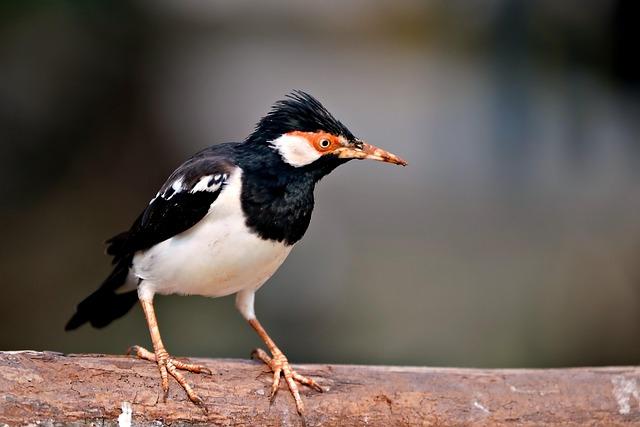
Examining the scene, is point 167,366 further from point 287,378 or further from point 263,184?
point 263,184

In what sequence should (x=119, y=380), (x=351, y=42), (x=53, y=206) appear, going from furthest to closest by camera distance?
1. (x=351, y=42)
2. (x=53, y=206)
3. (x=119, y=380)

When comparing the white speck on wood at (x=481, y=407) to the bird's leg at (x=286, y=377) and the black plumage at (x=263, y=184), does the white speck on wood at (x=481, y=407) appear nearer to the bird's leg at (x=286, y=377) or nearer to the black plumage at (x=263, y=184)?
the bird's leg at (x=286, y=377)

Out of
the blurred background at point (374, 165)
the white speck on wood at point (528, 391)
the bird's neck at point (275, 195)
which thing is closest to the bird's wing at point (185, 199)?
the bird's neck at point (275, 195)

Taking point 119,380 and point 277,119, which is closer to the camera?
point 119,380

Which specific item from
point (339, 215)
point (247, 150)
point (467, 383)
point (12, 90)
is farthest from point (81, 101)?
point (467, 383)

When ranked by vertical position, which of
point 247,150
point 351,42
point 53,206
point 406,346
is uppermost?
point 351,42

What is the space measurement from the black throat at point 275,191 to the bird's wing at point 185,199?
98mm

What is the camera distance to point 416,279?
8.28 metres

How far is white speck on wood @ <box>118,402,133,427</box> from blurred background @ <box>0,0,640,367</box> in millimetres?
3924

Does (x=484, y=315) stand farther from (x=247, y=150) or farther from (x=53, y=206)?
(x=247, y=150)

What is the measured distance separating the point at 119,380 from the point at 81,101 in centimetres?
558

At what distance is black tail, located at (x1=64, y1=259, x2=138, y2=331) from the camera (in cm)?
419

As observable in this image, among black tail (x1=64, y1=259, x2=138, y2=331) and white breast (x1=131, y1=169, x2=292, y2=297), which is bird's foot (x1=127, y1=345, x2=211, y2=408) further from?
black tail (x1=64, y1=259, x2=138, y2=331)

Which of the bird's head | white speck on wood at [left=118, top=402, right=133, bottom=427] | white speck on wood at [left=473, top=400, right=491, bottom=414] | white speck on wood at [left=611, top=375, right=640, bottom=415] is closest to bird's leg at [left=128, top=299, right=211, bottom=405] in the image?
Answer: white speck on wood at [left=118, top=402, right=133, bottom=427]
